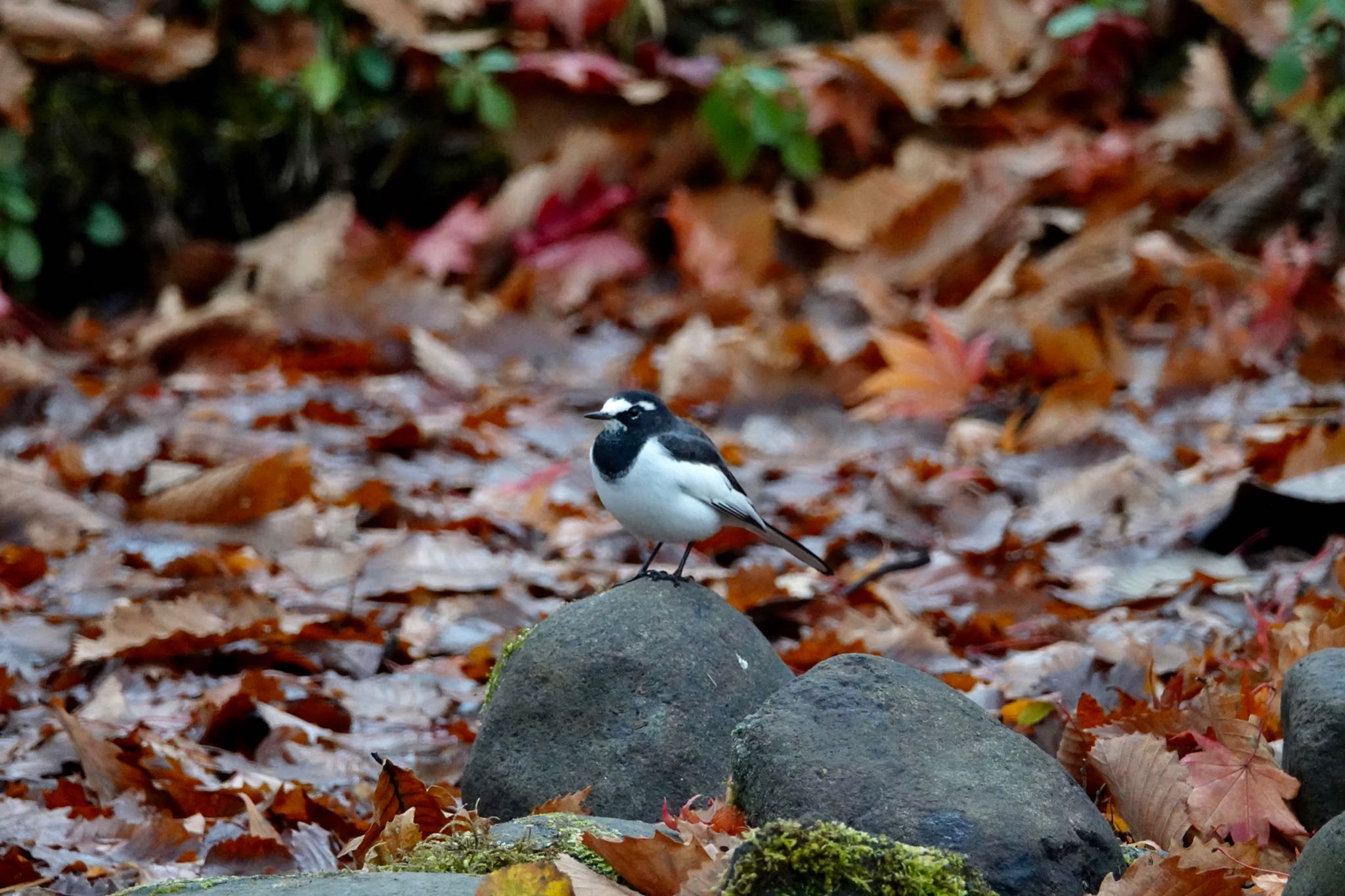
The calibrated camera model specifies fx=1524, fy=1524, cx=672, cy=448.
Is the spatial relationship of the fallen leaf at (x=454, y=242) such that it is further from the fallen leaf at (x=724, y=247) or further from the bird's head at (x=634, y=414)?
the bird's head at (x=634, y=414)

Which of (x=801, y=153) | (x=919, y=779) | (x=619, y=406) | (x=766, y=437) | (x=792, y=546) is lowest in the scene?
(x=766, y=437)

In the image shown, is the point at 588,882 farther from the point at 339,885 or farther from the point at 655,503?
the point at 655,503

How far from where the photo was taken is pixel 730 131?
7.92 metres

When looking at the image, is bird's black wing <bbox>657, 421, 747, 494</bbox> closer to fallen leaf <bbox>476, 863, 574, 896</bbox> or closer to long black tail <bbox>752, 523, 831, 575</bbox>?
long black tail <bbox>752, 523, 831, 575</bbox>

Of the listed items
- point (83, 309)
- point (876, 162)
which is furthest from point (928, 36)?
point (83, 309)

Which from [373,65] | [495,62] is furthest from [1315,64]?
[373,65]

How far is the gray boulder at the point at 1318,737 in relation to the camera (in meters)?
2.41

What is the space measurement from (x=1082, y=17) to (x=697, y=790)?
6.01 meters

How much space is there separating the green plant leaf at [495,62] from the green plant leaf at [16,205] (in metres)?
2.36

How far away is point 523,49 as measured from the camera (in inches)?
332

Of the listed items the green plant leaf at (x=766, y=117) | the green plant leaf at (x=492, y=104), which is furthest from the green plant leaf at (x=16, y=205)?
the green plant leaf at (x=766, y=117)

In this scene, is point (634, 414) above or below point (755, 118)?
above

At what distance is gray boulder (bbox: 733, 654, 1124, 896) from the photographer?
6.57 ft

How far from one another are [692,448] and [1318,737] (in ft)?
4.71
